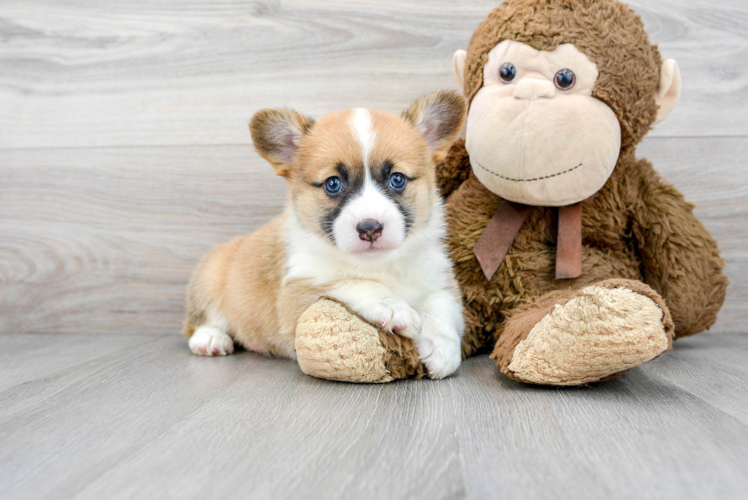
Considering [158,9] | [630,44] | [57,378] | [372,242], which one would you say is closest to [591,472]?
[372,242]

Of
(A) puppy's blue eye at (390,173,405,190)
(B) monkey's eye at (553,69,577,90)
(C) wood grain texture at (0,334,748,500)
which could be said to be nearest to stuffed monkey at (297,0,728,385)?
(B) monkey's eye at (553,69,577,90)

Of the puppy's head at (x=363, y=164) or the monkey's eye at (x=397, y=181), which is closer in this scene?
the puppy's head at (x=363, y=164)

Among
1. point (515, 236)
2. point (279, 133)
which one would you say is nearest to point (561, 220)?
point (515, 236)

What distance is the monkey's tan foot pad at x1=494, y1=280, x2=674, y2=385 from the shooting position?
45.2 inches

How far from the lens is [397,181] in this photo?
1466mm

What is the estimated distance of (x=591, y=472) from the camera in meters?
0.86

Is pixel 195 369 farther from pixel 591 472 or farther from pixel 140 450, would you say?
pixel 591 472

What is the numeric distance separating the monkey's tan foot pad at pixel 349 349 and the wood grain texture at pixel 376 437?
0.04m

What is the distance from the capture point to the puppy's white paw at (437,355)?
1.40 metres

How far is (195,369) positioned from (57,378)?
364 millimetres

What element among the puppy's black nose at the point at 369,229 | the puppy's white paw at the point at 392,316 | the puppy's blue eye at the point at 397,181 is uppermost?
the puppy's blue eye at the point at 397,181

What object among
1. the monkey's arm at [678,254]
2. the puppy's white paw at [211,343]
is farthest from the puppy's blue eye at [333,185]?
the monkey's arm at [678,254]

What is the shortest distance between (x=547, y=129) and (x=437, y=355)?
64 centimetres

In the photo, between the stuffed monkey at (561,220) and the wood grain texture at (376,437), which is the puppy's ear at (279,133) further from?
the wood grain texture at (376,437)
